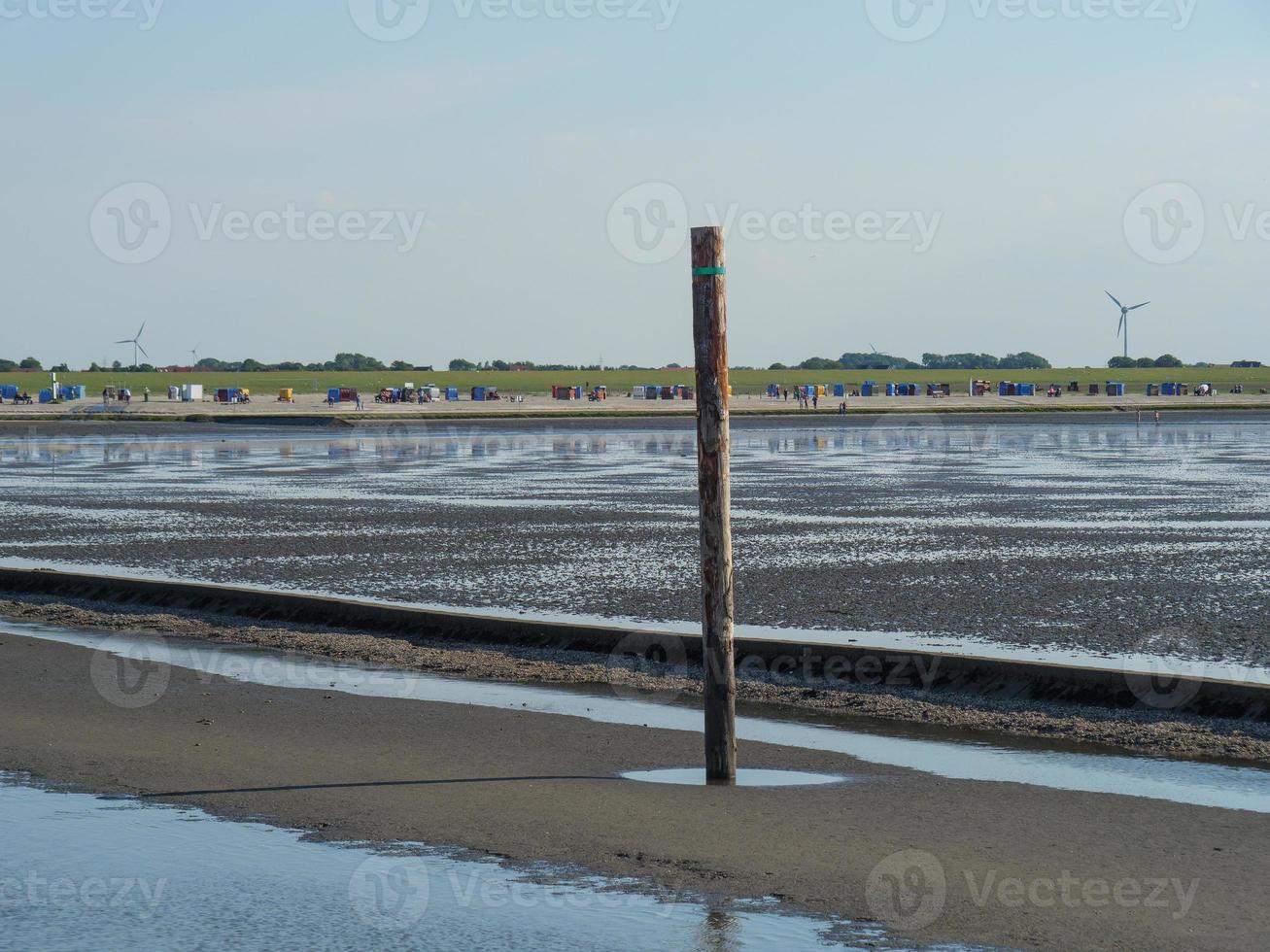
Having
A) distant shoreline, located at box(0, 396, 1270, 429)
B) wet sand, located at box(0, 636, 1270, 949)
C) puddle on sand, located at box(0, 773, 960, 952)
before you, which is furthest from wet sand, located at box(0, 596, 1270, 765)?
distant shoreline, located at box(0, 396, 1270, 429)

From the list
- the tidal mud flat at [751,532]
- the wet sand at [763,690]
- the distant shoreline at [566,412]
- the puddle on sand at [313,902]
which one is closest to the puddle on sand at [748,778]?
the wet sand at [763,690]

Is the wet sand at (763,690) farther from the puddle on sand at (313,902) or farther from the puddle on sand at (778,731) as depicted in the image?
the puddle on sand at (313,902)

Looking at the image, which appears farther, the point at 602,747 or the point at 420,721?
the point at 420,721

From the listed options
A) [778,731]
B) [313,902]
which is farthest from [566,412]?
[313,902]

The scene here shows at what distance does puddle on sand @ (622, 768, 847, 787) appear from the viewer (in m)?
9.93

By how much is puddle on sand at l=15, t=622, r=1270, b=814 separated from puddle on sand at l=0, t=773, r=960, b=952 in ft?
11.2

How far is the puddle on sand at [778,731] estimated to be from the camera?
988 cm

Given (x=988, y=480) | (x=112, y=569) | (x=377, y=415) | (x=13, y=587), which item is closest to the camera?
(x=13, y=587)

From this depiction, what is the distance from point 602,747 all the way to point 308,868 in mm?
3396

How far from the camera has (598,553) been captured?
76.9 feet

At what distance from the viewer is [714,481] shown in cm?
998

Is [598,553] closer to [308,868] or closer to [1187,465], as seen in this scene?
[308,868]

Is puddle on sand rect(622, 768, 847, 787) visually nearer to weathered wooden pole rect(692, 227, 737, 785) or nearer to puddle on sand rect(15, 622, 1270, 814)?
weathered wooden pole rect(692, 227, 737, 785)

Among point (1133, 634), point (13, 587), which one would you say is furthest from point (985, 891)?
point (13, 587)
